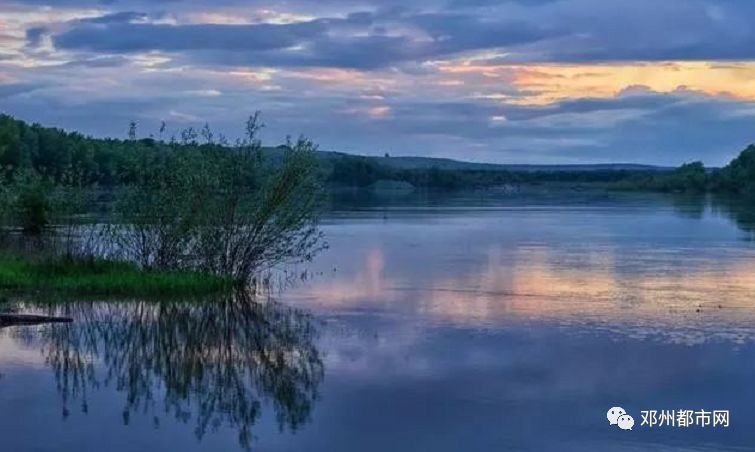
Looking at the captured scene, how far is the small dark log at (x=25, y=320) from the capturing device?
16.1 m

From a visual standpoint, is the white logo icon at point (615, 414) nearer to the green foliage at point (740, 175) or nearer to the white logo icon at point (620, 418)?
the white logo icon at point (620, 418)

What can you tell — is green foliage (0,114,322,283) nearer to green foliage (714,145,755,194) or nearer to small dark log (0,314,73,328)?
small dark log (0,314,73,328)

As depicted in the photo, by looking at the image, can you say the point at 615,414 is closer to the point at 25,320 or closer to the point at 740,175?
the point at 25,320

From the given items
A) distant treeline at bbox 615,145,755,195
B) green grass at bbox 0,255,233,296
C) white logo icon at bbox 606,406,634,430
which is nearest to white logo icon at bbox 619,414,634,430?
white logo icon at bbox 606,406,634,430

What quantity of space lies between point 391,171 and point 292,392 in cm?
10142

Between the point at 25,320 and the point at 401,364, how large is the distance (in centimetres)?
587

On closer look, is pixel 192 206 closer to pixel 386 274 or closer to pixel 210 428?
pixel 386 274

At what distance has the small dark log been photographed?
52.7 feet

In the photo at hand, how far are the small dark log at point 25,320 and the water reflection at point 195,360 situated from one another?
0.35 metres

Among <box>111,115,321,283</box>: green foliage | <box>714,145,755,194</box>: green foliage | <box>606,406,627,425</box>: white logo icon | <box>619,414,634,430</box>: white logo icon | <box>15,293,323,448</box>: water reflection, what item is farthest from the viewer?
<box>714,145,755,194</box>: green foliage

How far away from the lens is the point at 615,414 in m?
11.3

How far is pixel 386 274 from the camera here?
23.6 metres

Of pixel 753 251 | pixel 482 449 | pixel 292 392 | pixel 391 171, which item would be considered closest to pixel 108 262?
pixel 292 392

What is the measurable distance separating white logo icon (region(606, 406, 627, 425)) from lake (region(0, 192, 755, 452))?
0.13 metres
